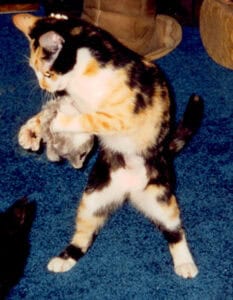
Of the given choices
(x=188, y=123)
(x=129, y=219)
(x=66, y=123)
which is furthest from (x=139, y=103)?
(x=129, y=219)

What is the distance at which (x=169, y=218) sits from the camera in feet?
4.96

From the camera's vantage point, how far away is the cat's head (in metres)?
1.34

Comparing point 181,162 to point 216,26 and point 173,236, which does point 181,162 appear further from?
point 216,26

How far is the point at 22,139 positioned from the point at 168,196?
19.8 inches

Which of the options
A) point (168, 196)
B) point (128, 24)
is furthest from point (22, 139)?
point (128, 24)

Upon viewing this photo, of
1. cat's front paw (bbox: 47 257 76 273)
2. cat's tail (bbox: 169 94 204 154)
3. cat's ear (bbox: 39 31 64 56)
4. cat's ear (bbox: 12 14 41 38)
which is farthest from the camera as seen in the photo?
cat's tail (bbox: 169 94 204 154)

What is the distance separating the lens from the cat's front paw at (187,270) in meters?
1.55

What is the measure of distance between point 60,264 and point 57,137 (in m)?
0.43

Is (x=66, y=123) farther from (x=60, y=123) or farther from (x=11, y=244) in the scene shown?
(x=11, y=244)

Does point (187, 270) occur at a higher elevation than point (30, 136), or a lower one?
lower

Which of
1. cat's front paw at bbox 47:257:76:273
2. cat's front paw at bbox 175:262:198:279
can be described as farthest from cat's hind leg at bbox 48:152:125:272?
cat's front paw at bbox 175:262:198:279

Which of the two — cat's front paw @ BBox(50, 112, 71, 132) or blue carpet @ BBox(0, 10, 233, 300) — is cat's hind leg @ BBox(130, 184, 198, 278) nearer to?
blue carpet @ BBox(0, 10, 233, 300)

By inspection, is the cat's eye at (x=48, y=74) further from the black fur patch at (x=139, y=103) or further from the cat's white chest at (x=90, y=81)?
the black fur patch at (x=139, y=103)

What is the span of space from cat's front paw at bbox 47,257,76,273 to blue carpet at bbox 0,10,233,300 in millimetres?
18
